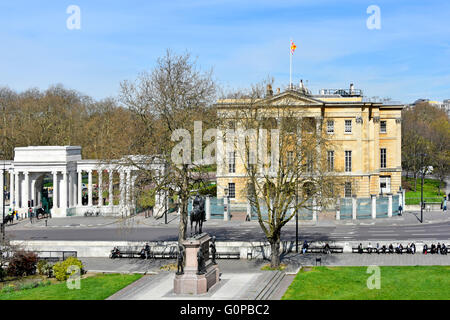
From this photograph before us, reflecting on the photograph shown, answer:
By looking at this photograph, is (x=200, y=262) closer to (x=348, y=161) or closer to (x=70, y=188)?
(x=70, y=188)

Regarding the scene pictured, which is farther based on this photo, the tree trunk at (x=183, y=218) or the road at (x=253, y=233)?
the road at (x=253, y=233)

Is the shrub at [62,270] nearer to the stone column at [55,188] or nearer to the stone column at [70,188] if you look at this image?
the stone column at [55,188]

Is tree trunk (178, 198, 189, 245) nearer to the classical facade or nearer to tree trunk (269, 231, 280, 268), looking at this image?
tree trunk (269, 231, 280, 268)

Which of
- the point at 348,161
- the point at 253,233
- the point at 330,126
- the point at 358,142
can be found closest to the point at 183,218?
the point at 253,233

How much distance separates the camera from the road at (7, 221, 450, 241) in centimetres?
4756

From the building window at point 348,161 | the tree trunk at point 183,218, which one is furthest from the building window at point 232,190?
the tree trunk at point 183,218

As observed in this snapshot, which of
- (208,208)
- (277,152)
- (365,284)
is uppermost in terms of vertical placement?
(277,152)

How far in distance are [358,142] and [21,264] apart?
45.5 m

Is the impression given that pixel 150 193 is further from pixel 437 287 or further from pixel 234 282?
pixel 437 287

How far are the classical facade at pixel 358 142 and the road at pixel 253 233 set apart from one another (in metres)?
13.4

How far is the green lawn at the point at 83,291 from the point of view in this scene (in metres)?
29.7

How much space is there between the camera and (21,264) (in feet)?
117

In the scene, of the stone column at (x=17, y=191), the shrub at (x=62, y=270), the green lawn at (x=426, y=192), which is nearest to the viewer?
the shrub at (x=62, y=270)
